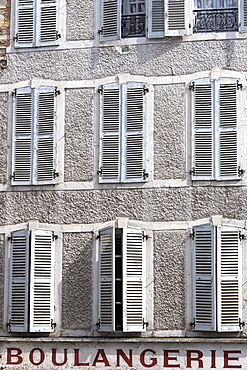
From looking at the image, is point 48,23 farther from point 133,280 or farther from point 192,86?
point 133,280

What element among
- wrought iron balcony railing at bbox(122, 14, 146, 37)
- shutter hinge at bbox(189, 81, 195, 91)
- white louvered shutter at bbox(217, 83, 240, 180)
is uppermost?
wrought iron balcony railing at bbox(122, 14, 146, 37)

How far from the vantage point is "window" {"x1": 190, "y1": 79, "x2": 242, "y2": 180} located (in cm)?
1552

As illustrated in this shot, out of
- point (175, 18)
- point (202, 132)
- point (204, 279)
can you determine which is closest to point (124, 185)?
point (202, 132)

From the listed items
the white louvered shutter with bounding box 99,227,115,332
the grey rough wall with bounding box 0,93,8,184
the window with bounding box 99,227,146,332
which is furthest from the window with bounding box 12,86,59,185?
the window with bounding box 99,227,146,332

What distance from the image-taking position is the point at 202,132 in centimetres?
1569

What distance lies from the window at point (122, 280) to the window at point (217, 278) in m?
0.90

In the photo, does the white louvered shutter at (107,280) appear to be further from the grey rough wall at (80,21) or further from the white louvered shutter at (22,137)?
the grey rough wall at (80,21)

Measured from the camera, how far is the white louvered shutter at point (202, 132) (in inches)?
613

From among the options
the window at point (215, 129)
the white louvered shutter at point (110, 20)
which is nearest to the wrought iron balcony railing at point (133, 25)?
the white louvered shutter at point (110, 20)

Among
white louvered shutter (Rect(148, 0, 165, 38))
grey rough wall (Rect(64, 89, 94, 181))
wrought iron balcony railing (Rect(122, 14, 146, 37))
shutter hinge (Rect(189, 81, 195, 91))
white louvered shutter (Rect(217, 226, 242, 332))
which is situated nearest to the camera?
white louvered shutter (Rect(217, 226, 242, 332))

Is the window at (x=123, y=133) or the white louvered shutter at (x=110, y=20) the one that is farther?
the white louvered shutter at (x=110, y=20)

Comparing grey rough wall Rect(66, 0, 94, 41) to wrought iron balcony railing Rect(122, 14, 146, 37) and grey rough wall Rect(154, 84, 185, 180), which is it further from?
grey rough wall Rect(154, 84, 185, 180)

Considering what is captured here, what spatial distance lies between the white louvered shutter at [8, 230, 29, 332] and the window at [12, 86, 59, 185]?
1043 mm

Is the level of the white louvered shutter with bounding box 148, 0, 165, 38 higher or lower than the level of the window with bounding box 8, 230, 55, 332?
higher
